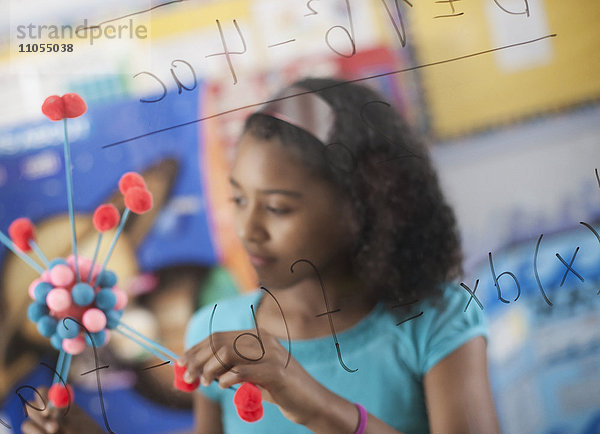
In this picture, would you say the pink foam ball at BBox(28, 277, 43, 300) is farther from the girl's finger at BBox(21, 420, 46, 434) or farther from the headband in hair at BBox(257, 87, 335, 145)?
the headband in hair at BBox(257, 87, 335, 145)

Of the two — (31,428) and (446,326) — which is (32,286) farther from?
(446,326)

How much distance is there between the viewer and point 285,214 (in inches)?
15.2

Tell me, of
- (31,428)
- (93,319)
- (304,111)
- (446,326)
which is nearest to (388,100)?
(304,111)

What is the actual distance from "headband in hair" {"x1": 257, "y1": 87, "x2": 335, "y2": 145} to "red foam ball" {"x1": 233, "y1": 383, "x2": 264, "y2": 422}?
0.59 ft

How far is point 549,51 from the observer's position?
423mm

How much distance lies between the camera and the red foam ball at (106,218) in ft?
1.37

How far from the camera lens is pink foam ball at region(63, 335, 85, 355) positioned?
16.3 inches

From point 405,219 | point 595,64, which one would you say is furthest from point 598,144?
point 405,219

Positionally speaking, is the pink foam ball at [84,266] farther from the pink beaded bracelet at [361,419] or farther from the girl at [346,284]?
the pink beaded bracelet at [361,419]

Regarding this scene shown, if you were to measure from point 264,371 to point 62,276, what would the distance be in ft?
0.54

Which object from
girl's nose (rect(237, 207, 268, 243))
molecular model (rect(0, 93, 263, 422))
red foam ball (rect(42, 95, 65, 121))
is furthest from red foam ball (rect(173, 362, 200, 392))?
red foam ball (rect(42, 95, 65, 121))

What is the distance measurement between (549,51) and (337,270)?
233 millimetres

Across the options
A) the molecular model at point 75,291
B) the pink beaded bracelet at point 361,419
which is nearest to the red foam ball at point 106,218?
the molecular model at point 75,291

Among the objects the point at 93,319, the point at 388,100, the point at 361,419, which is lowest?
the point at 361,419
